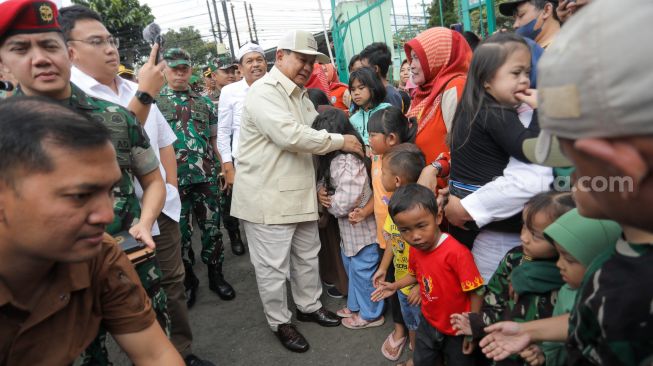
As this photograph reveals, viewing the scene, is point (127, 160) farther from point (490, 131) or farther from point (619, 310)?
point (619, 310)

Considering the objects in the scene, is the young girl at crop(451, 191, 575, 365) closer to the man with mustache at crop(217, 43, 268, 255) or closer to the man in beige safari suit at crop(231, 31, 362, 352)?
the man in beige safari suit at crop(231, 31, 362, 352)

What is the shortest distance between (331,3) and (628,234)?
6242 millimetres

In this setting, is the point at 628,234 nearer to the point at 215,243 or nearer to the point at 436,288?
the point at 436,288

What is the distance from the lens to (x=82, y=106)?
1.76 m

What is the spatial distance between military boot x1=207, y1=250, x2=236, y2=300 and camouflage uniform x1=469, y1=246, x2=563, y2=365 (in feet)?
8.08

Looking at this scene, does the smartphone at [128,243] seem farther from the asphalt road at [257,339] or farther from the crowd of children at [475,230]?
the asphalt road at [257,339]

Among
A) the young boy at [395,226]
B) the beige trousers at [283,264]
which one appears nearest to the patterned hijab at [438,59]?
the young boy at [395,226]

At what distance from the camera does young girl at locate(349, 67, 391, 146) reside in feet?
10.1

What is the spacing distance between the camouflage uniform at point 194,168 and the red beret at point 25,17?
1.94 metres

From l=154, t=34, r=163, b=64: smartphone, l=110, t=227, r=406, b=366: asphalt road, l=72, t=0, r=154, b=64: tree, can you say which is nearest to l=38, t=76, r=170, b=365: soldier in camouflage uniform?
l=154, t=34, r=163, b=64: smartphone

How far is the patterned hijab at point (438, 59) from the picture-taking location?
2.33m

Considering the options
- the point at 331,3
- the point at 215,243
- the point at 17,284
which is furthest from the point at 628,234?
the point at 331,3

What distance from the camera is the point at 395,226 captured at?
2.47 m

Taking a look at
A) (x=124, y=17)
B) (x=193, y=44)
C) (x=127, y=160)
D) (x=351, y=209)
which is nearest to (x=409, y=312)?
(x=351, y=209)
